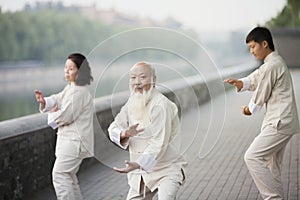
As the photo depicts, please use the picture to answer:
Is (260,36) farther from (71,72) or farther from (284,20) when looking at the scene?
(284,20)

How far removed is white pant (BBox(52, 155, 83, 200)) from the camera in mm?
6203

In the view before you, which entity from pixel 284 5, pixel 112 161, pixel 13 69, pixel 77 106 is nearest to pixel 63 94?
pixel 77 106

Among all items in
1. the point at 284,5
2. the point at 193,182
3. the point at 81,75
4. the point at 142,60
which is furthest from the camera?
the point at 284,5

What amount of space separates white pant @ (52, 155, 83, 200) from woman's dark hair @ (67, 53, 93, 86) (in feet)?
2.31

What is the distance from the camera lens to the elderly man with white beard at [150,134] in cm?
496

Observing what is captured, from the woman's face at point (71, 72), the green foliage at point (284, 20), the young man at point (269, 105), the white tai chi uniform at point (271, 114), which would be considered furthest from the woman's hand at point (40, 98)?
the green foliage at point (284, 20)

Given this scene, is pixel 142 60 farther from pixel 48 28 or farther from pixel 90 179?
pixel 48 28

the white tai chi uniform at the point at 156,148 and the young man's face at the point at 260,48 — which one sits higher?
the young man's face at the point at 260,48

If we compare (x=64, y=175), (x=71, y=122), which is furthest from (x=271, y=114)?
(x=64, y=175)

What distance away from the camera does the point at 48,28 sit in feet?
295

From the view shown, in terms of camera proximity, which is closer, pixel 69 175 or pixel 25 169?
pixel 69 175

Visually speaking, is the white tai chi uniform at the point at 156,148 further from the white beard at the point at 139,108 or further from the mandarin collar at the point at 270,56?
the mandarin collar at the point at 270,56

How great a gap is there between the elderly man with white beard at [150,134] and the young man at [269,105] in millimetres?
1255

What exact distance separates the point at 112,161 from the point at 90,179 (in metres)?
3.42
